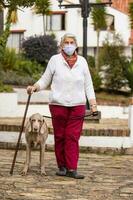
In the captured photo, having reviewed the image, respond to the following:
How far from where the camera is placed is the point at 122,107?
18.3m

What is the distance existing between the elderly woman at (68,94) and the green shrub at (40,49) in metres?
17.6

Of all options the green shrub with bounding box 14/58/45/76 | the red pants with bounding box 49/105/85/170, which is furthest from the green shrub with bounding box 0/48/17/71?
the red pants with bounding box 49/105/85/170

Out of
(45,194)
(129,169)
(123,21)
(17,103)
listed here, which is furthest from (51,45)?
(45,194)

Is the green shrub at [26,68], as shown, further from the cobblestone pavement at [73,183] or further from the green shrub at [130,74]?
the cobblestone pavement at [73,183]

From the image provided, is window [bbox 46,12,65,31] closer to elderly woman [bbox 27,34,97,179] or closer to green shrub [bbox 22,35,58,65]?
green shrub [bbox 22,35,58,65]

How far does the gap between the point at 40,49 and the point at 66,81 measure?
18.2 metres

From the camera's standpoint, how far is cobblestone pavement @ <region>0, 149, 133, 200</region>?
7768 millimetres

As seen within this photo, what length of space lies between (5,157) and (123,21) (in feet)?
102

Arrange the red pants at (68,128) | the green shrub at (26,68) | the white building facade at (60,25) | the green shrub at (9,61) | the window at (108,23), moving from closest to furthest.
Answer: the red pants at (68,128), the green shrub at (9,61), the green shrub at (26,68), the window at (108,23), the white building facade at (60,25)

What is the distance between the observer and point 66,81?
8.84 metres

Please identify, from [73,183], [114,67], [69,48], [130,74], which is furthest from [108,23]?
[73,183]

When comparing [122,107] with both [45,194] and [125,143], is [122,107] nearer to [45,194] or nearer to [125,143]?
[125,143]

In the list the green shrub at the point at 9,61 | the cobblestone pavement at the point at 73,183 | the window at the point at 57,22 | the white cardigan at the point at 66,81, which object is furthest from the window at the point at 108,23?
the white cardigan at the point at 66,81

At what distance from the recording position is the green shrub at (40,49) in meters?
26.7
